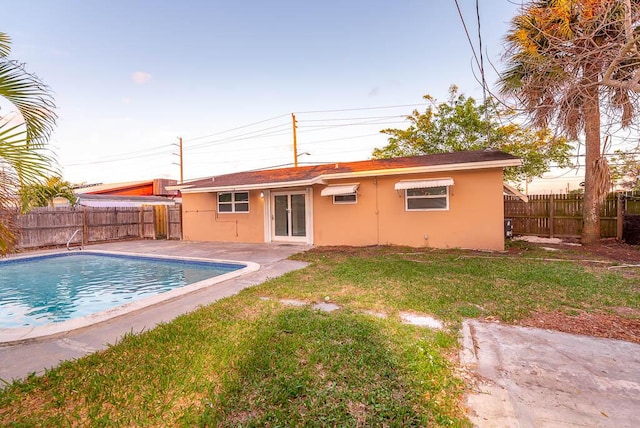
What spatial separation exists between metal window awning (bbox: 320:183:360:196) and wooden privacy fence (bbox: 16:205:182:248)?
8911 mm

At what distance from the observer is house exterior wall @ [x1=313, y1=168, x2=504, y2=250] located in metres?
10.2

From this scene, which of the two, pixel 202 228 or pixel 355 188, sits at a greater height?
pixel 355 188

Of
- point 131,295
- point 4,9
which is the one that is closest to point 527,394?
point 4,9

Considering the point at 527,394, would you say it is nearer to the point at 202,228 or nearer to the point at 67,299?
the point at 67,299

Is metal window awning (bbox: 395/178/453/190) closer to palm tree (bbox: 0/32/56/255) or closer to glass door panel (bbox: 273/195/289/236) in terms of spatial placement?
glass door panel (bbox: 273/195/289/236)

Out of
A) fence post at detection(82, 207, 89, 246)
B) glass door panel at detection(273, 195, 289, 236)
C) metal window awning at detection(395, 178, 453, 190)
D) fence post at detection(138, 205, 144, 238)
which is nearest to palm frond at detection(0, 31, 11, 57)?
metal window awning at detection(395, 178, 453, 190)

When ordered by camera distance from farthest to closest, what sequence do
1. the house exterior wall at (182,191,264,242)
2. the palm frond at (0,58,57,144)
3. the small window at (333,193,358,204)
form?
the house exterior wall at (182,191,264,242)
the small window at (333,193,358,204)
the palm frond at (0,58,57,144)

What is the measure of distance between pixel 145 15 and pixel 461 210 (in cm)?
1336

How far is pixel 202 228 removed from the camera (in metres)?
15.4

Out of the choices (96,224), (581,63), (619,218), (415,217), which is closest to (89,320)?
(581,63)

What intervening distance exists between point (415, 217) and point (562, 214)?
6.47m

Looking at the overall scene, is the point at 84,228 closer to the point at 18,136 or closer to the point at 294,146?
the point at 18,136

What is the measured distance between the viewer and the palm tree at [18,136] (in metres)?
2.39

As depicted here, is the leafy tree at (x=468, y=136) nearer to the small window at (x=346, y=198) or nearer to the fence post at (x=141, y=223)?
the small window at (x=346, y=198)
